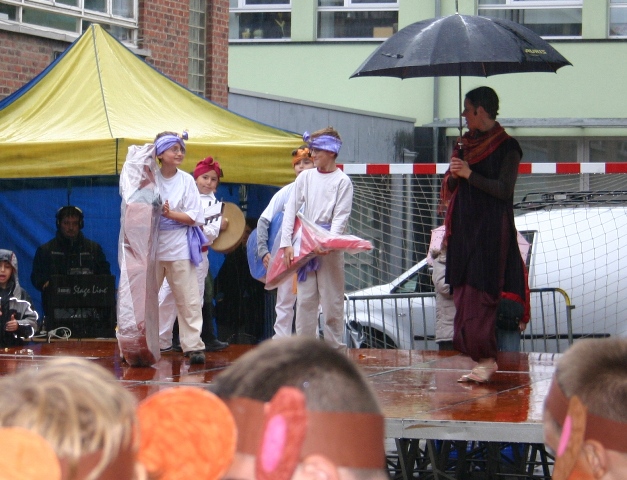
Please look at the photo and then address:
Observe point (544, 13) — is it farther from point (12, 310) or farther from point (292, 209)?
point (12, 310)

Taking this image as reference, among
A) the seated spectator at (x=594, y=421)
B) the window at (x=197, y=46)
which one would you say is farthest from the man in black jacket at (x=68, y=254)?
the seated spectator at (x=594, y=421)

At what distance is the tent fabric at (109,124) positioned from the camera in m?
9.47

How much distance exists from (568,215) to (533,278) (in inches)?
30.4

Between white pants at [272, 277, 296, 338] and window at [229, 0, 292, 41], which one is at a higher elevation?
window at [229, 0, 292, 41]

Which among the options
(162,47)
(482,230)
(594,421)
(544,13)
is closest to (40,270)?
(162,47)

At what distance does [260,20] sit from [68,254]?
36.5 feet

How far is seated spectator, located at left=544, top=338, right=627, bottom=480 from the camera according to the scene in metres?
1.57

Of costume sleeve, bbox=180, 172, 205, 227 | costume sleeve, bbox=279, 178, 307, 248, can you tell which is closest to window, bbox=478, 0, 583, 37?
costume sleeve, bbox=279, 178, 307, 248

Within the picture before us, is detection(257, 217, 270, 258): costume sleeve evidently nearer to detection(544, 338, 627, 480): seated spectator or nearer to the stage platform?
the stage platform

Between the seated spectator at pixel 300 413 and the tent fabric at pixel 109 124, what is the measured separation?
8.22 metres

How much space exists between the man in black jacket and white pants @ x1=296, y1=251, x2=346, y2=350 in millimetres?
3293

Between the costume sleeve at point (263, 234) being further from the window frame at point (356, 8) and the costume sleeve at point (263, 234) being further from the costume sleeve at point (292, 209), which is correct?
the window frame at point (356, 8)

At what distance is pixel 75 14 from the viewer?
1368 cm

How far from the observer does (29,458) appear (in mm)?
960
